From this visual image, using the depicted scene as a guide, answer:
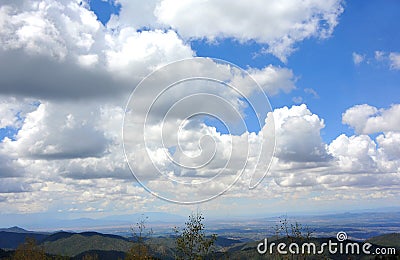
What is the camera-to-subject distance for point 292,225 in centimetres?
9188

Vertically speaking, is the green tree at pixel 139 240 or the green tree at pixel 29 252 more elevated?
the green tree at pixel 139 240

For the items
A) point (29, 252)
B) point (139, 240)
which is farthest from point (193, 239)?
point (29, 252)

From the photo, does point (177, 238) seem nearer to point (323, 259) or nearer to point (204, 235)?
point (204, 235)

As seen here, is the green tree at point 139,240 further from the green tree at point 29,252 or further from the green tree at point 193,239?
the green tree at point 29,252

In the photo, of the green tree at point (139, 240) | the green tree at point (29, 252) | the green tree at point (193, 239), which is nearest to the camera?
the green tree at point (193, 239)

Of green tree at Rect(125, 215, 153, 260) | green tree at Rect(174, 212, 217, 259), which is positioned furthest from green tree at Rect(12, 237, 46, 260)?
green tree at Rect(174, 212, 217, 259)

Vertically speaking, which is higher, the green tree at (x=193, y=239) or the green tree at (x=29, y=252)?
the green tree at (x=193, y=239)

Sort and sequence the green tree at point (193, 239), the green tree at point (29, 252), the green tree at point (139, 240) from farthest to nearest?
the green tree at point (29, 252) < the green tree at point (139, 240) < the green tree at point (193, 239)

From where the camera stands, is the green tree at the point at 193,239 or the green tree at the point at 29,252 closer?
the green tree at the point at 193,239

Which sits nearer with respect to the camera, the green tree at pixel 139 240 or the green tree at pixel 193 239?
the green tree at pixel 193 239

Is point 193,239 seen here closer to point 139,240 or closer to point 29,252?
point 139,240

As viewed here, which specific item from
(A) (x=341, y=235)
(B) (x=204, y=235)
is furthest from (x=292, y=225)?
(B) (x=204, y=235)

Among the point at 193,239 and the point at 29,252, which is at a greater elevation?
the point at 193,239

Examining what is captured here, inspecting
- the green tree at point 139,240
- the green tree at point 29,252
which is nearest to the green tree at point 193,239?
the green tree at point 139,240
